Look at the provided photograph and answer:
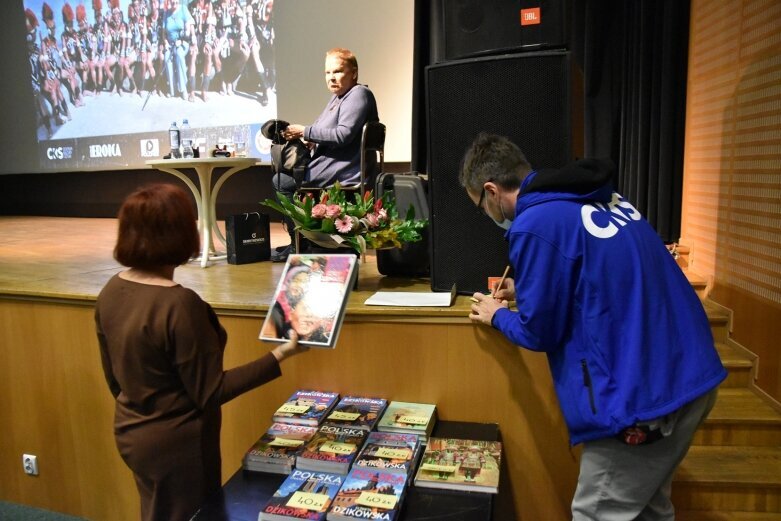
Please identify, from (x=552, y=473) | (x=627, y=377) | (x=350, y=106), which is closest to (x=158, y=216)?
(x=627, y=377)

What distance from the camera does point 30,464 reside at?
255 centimetres

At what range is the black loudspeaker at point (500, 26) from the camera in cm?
208

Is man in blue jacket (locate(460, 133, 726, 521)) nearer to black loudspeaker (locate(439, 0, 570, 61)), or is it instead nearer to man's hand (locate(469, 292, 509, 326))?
man's hand (locate(469, 292, 509, 326))

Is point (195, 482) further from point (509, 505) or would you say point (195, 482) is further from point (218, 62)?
point (218, 62)

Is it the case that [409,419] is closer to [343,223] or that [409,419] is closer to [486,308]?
[486,308]

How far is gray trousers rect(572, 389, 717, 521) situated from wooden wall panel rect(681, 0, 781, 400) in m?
1.44

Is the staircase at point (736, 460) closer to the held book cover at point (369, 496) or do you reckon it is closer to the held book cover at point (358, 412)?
the held book cover at point (358, 412)

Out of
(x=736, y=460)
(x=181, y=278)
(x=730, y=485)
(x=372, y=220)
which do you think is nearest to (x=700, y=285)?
(x=736, y=460)

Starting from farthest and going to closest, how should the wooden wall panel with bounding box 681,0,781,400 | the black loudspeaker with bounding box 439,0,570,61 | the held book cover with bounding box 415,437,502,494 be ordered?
1. the wooden wall panel with bounding box 681,0,781,400
2. the black loudspeaker with bounding box 439,0,570,61
3. the held book cover with bounding box 415,437,502,494

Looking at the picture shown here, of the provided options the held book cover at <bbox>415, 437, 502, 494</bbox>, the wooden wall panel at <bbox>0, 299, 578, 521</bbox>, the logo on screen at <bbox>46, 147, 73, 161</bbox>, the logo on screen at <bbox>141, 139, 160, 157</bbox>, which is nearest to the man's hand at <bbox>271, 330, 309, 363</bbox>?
the held book cover at <bbox>415, 437, 502, 494</bbox>

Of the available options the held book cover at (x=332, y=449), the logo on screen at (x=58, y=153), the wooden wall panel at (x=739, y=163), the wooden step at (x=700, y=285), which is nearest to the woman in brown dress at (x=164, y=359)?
the held book cover at (x=332, y=449)

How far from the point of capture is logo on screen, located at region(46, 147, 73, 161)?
6.57 m

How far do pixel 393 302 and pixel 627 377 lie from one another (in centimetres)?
92

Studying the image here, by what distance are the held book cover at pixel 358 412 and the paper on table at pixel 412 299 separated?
0.33 m
